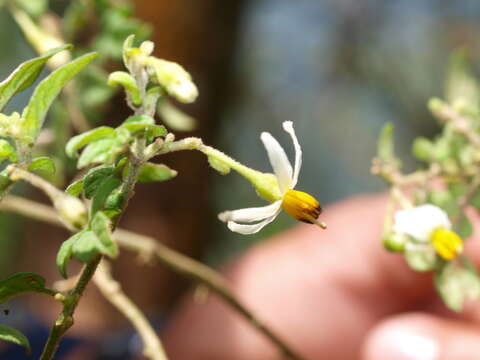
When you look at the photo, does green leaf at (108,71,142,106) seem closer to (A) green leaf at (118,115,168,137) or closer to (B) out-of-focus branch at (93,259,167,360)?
(A) green leaf at (118,115,168,137)

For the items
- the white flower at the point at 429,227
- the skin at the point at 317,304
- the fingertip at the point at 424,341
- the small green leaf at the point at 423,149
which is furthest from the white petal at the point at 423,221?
the skin at the point at 317,304

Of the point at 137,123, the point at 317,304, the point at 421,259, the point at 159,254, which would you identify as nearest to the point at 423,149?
the point at 421,259

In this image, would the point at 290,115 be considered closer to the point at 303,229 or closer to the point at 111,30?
the point at 303,229

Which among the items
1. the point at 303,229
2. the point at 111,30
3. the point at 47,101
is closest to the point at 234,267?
the point at 303,229

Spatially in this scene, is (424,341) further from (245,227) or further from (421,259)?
(245,227)

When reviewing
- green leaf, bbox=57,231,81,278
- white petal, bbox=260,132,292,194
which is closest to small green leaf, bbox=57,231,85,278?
green leaf, bbox=57,231,81,278

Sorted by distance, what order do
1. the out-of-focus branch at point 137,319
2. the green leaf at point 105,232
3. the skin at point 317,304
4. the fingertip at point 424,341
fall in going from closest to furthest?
the green leaf at point 105,232, the out-of-focus branch at point 137,319, the fingertip at point 424,341, the skin at point 317,304

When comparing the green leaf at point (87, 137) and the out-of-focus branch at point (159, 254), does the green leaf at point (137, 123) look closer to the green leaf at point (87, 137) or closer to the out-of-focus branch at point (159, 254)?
the green leaf at point (87, 137)
